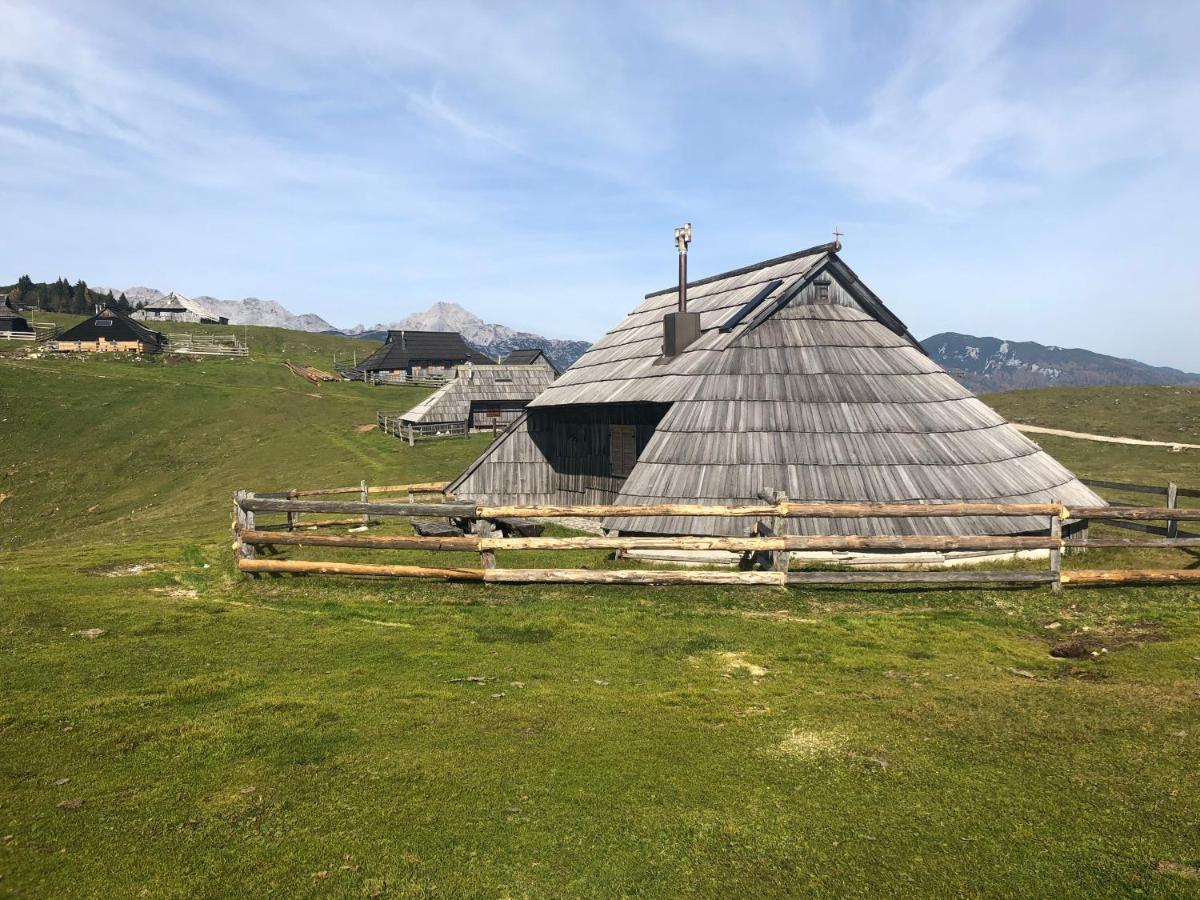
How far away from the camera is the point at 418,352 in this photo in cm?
9219

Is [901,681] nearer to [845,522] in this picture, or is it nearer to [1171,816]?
[1171,816]

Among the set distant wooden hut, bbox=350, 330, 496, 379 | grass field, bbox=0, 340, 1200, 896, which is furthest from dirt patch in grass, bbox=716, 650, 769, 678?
distant wooden hut, bbox=350, 330, 496, 379

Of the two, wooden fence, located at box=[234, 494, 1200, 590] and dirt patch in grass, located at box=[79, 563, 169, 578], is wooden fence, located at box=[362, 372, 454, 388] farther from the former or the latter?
wooden fence, located at box=[234, 494, 1200, 590]

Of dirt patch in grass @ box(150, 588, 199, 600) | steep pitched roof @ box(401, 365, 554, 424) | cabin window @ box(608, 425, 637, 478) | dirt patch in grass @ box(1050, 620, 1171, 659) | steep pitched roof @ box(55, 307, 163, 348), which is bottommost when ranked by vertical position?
dirt patch in grass @ box(150, 588, 199, 600)

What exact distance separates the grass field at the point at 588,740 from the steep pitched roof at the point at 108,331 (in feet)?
274

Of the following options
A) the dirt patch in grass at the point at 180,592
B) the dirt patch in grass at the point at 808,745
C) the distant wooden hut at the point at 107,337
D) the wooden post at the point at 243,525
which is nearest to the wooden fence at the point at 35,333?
the distant wooden hut at the point at 107,337

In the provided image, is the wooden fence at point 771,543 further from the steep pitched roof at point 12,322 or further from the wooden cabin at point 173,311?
the wooden cabin at point 173,311

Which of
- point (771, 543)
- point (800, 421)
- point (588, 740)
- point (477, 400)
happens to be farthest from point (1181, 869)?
point (477, 400)

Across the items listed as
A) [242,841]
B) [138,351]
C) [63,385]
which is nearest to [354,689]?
[242,841]

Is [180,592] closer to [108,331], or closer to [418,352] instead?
[418,352]

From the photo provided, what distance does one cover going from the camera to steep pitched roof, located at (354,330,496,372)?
3489 inches

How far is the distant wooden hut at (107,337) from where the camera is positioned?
8069cm

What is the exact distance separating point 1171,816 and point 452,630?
786cm

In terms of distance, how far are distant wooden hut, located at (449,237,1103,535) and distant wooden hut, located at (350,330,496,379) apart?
65.5 metres
